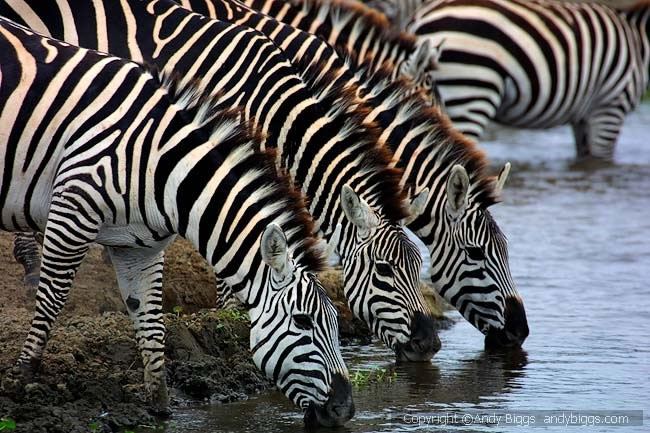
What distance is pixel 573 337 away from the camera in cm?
927

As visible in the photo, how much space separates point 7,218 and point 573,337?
13.8ft

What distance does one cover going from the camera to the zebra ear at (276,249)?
251 inches

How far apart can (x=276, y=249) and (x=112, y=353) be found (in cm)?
157

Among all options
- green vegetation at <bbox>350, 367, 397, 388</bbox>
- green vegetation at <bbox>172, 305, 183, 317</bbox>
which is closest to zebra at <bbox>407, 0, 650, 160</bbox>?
green vegetation at <bbox>172, 305, 183, 317</bbox>

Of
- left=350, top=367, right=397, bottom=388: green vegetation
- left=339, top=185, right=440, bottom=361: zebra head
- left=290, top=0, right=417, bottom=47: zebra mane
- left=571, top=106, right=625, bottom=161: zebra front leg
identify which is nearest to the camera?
left=350, top=367, right=397, bottom=388: green vegetation

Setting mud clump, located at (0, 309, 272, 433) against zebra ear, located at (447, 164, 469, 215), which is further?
zebra ear, located at (447, 164, 469, 215)

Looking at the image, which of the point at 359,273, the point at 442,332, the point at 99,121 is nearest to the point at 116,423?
the point at 99,121

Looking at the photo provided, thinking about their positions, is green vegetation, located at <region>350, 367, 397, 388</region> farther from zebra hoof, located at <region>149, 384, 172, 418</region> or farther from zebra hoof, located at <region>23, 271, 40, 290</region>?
zebra hoof, located at <region>23, 271, 40, 290</region>

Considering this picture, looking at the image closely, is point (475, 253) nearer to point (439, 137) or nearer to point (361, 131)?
point (439, 137)

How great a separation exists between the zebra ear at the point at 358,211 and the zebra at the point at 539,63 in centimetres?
617

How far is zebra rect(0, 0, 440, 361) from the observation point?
8195 mm

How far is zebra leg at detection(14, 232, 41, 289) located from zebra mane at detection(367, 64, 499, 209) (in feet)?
8.95

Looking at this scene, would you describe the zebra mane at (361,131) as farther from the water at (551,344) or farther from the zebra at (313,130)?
the water at (551,344)

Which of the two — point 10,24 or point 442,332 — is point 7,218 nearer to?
point 10,24
